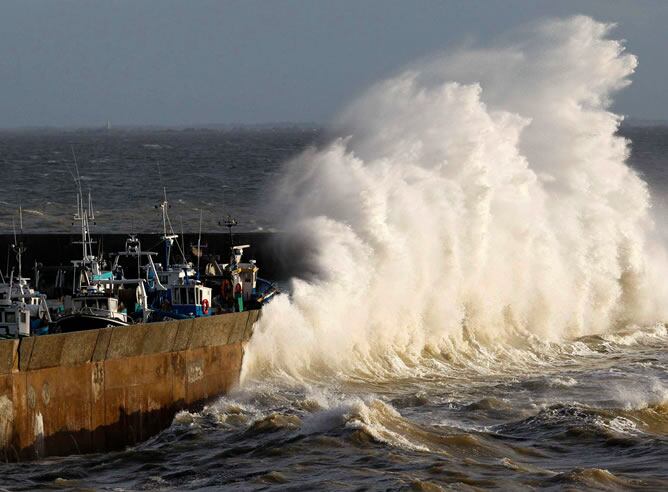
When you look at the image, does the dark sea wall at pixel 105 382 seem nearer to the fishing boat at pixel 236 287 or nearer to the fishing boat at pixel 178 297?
the fishing boat at pixel 178 297

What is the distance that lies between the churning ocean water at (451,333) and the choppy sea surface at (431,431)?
50 mm

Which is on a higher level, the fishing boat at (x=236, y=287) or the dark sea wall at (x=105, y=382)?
the fishing boat at (x=236, y=287)

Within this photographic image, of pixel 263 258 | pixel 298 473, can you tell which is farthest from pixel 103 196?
pixel 298 473

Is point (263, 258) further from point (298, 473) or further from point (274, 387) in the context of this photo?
point (298, 473)

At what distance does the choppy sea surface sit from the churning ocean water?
0.05 metres

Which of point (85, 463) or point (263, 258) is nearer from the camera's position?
point (85, 463)

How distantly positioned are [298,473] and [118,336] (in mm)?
4188

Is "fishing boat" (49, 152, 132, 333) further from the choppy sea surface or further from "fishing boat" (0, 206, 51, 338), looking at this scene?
the choppy sea surface

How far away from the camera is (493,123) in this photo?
35.1m

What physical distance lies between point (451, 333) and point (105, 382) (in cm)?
1008

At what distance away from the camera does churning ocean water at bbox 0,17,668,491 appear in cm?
1961

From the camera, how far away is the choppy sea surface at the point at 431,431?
1884 centimetres

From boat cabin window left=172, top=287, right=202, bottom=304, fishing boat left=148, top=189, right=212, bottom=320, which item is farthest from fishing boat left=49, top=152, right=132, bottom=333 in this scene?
boat cabin window left=172, top=287, right=202, bottom=304

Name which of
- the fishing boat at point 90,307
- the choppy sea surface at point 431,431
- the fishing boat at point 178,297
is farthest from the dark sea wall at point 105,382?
the fishing boat at point 178,297
